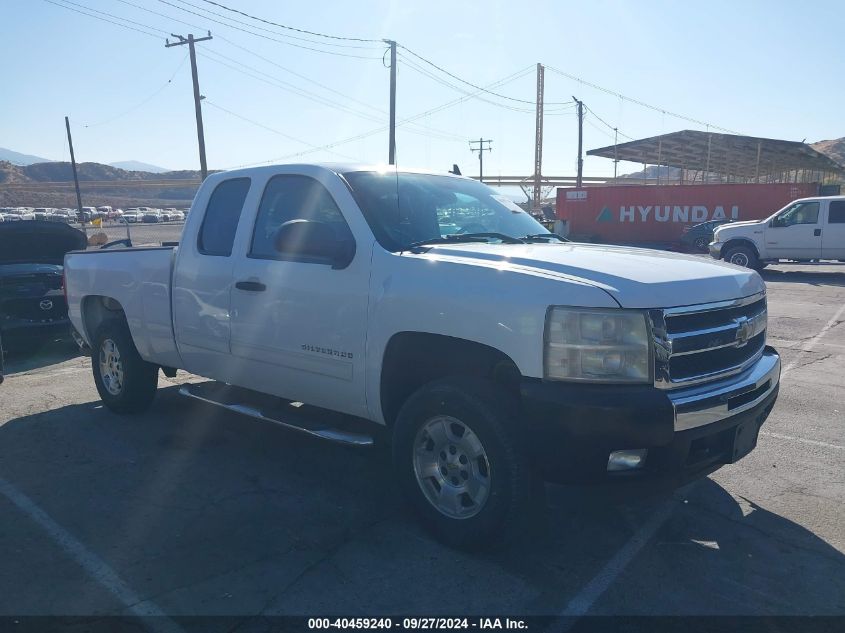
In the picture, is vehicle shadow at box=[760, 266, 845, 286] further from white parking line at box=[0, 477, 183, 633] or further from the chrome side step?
white parking line at box=[0, 477, 183, 633]

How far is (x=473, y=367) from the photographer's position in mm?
3684

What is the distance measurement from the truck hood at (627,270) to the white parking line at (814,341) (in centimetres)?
385

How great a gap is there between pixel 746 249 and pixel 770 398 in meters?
15.6

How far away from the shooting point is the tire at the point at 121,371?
5898 mm

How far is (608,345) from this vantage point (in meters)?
3.10

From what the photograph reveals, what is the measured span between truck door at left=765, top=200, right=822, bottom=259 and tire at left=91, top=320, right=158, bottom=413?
16113mm

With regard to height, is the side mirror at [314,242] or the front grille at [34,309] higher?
the side mirror at [314,242]

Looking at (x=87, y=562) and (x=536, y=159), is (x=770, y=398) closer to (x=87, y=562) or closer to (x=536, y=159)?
(x=87, y=562)

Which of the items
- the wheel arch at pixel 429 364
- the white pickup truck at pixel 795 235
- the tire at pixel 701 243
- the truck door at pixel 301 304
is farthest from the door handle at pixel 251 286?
the tire at pixel 701 243

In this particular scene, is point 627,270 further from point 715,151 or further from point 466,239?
point 715,151

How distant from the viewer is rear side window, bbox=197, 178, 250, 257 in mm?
4938

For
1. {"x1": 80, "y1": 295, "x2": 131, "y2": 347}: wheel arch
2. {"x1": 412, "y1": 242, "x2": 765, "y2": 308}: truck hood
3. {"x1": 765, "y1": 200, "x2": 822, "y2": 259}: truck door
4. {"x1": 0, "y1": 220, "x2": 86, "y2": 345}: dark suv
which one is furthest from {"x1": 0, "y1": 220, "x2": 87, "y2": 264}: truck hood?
{"x1": 765, "y1": 200, "x2": 822, "y2": 259}: truck door

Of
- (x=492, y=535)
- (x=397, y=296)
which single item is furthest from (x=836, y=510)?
(x=397, y=296)

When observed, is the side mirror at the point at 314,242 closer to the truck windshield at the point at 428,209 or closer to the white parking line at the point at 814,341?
the truck windshield at the point at 428,209
